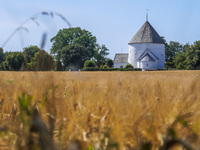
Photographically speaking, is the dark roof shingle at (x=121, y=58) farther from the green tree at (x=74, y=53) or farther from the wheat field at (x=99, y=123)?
Result: the wheat field at (x=99, y=123)

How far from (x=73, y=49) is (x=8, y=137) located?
235ft

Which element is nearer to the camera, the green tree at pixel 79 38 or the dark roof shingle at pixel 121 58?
the green tree at pixel 79 38

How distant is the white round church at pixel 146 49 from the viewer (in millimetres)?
73438

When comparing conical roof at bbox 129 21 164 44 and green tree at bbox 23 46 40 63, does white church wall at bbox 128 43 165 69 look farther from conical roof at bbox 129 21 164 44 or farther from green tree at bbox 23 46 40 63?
green tree at bbox 23 46 40 63

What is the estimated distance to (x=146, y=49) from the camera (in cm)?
7481

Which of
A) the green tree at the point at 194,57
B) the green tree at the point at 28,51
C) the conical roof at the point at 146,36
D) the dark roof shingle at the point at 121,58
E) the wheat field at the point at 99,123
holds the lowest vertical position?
the wheat field at the point at 99,123

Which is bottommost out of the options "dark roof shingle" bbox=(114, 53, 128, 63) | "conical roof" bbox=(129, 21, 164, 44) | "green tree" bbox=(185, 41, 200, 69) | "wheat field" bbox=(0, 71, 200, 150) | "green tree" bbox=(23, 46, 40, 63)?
"wheat field" bbox=(0, 71, 200, 150)

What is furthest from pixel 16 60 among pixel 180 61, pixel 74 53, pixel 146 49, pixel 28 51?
pixel 146 49

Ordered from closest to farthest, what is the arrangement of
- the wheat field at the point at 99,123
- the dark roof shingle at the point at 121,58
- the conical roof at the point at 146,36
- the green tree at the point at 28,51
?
the wheat field at the point at 99,123
the green tree at the point at 28,51
the conical roof at the point at 146,36
the dark roof shingle at the point at 121,58

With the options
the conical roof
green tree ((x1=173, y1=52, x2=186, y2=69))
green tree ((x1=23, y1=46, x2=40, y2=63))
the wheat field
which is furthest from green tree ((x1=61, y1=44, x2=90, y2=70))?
the wheat field

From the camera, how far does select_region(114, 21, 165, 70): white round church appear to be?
7344 cm

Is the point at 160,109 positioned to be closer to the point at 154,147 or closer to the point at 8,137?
the point at 154,147

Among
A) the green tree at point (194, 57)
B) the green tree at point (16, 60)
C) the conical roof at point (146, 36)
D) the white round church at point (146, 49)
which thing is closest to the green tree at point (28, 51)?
the green tree at point (16, 60)

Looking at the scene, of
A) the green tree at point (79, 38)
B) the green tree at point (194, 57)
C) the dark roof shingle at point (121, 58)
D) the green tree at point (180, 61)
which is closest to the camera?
the green tree at point (194, 57)
